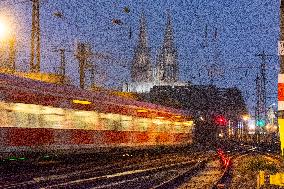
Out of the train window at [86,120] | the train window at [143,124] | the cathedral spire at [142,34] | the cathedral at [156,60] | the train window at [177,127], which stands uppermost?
the cathedral spire at [142,34]

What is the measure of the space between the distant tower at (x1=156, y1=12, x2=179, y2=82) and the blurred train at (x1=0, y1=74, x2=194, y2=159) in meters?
155

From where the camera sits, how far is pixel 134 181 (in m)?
15.7

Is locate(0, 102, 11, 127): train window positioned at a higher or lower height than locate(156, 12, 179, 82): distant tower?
lower

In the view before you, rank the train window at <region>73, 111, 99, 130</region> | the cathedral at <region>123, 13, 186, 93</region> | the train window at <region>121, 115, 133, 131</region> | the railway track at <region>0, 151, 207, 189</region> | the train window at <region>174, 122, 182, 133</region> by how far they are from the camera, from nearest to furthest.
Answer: the railway track at <region>0, 151, 207, 189</region>
the train window at <region>73, 111, 99, 130</region>
the train window at <region>121, 115, 133, 131</region>
the train window at <region>174, 122, 182, 133</region>
the cathedral at <region>123, 13, 186, 93</region>

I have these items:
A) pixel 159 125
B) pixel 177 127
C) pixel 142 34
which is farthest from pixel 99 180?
pixel 142 34

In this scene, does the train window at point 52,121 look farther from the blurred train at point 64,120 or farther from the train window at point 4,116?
the train window at point 4,116

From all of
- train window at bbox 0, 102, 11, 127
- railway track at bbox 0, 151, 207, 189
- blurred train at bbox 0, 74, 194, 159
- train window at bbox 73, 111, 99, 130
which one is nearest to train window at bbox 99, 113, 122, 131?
blurred train at bbox 0, 74, 194, 159

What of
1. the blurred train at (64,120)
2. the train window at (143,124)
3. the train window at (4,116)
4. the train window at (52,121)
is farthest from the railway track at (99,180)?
the train window at (143,124)

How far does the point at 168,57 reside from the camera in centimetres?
18962

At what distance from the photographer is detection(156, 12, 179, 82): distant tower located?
183250 millimetres

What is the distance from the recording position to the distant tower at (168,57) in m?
183

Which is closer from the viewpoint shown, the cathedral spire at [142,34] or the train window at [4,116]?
the train window at [4,116]

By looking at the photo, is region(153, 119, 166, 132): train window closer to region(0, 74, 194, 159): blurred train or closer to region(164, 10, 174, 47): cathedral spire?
region(0, 74, 194, 159): blurred train

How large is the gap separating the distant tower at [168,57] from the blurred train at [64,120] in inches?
6094
